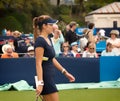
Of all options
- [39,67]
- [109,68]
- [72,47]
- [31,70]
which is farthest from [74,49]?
[39,67]

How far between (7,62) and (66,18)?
173 feet

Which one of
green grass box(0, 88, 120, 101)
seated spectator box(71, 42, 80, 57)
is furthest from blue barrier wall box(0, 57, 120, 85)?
green grass box(0, 88, 120, 101)

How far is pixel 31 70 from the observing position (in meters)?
14.4

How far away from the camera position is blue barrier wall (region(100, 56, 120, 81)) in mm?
14812

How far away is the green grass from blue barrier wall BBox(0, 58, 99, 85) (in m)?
0.96

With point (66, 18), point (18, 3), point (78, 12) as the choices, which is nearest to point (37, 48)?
point (18, 3)

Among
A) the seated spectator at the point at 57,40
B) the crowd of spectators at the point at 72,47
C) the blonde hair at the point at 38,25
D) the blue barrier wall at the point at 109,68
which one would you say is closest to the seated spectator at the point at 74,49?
the crowd of spectators at the point at 72,47

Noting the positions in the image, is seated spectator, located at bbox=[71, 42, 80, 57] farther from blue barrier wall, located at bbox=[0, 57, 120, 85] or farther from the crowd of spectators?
blue barrier wall, located at bbox=[0, 57, 120, 85]

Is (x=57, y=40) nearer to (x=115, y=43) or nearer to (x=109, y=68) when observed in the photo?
(x=109, y=68)

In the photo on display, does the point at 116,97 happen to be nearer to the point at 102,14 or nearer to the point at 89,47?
the point at 89,47

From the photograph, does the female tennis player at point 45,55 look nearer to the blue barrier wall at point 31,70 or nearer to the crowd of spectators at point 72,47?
the crowd of spectators at point 72,47

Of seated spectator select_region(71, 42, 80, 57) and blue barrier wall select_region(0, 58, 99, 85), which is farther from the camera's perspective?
seated spectator select_region(71, 42, 80, 57)

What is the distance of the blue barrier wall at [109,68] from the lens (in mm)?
14812

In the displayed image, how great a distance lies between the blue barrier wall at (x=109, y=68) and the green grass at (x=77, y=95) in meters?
1.14
